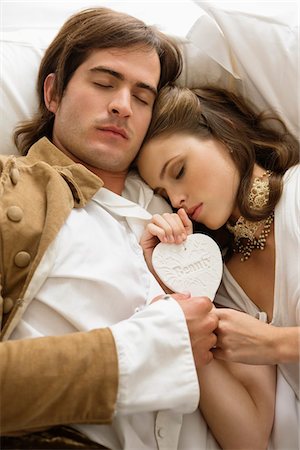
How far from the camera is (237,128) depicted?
1.64 metres

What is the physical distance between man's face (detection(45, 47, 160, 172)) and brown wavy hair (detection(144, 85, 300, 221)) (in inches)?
2.5

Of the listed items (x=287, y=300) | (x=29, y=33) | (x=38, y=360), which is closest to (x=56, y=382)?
(x=38, y=360)

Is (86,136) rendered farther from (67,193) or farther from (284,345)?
(284,345)

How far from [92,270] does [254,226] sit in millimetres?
483

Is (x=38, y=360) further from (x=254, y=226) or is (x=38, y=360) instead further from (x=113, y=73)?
(x=113, y=73)

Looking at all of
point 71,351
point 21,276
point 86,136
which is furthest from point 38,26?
point 71,351

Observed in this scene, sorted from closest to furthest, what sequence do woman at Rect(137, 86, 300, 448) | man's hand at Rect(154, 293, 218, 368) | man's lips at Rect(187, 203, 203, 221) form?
man's hand at Rect(154, 293, 218, 368)
woman at Rect(137, 86, 300, 448)
man's lips at Rect(187, 203, 203, 221)

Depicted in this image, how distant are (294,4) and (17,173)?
98 centimetres

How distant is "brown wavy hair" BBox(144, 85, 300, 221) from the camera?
5.06 feet

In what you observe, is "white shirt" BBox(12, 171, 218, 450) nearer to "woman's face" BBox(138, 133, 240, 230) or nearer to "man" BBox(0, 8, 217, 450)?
"man" BBox(0, 8, 217, 450)

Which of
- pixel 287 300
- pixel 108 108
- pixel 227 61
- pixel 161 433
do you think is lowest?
pixel 161 433

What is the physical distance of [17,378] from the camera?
99 centimetres

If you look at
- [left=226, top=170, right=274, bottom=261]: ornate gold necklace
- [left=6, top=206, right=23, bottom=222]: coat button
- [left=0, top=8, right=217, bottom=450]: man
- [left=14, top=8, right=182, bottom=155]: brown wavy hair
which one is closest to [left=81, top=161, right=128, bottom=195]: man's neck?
[left=0, top=8, right=217, bottom=450]: man

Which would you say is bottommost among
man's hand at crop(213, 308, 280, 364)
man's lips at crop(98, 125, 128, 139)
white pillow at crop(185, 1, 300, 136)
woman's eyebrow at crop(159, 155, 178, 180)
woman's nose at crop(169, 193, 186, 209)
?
man's hand at crop(213, 308, 280, 364)
